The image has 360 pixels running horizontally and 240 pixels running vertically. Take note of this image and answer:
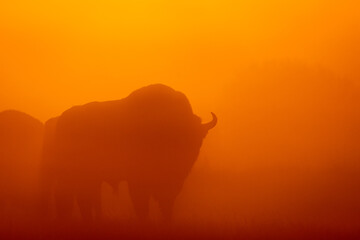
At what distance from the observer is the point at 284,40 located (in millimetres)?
3297

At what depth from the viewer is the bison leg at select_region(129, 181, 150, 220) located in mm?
3141

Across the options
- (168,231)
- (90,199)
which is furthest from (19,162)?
(168,231)

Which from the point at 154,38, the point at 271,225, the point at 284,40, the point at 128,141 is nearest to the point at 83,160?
the point at 128,141

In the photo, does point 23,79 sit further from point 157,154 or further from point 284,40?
point 284,40

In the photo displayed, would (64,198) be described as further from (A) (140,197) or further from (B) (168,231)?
(B) (168,231)

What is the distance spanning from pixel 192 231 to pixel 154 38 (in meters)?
1.09

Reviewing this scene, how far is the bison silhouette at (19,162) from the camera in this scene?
312 cm

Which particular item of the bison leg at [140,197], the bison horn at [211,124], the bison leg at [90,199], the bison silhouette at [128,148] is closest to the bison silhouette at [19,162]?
the bison silhouette at [128,148]

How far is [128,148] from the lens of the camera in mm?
3193

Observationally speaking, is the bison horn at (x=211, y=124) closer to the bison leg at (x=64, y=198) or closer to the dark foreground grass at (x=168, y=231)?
the dark foreground grass at (x=168, y=231)

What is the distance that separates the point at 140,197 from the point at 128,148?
10.8 inches

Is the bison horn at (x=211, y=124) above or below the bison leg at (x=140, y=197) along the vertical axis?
above

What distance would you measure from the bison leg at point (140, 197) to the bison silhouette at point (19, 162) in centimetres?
52

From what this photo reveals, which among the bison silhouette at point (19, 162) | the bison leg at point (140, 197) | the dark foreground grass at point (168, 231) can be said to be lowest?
the dark foreground grass at point (168, 231)
